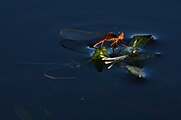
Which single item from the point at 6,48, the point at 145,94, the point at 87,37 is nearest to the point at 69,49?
the point at 87,37

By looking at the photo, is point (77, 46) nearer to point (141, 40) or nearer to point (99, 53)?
point (99, 53)

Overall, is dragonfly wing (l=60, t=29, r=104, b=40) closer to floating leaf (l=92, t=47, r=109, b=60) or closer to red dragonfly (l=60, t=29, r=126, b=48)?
red dragonfly (l=60, t=29, r=126, b=48)

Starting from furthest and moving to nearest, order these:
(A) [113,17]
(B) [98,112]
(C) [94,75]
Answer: (A) [113,17]
(C) [94,75]
(B) [98,112]

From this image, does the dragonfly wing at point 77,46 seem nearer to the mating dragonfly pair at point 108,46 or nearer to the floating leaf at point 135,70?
the mating dragonfly pair at point 108,46

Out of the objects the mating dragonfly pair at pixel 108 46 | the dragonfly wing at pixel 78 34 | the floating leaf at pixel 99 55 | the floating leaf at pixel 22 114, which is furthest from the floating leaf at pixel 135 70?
the floating leaf at pixel 22 114

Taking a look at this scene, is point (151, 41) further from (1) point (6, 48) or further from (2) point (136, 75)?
(1) point (6, 48)
